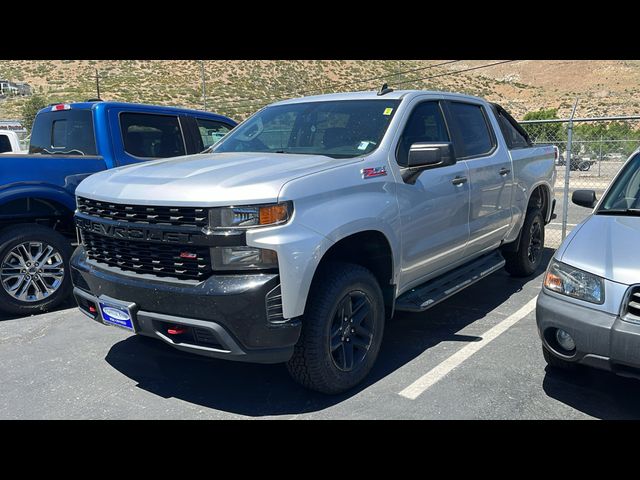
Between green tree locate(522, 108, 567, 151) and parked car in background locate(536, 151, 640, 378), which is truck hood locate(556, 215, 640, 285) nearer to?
parked car in background locate(536, 151, 640, 378)

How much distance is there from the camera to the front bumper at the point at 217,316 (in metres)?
2.91

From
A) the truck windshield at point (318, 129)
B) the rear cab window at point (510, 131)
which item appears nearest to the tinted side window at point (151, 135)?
the truck windshield at point (318, 129)

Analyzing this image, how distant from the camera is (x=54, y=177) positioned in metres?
5.16

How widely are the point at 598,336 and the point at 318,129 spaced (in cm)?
249

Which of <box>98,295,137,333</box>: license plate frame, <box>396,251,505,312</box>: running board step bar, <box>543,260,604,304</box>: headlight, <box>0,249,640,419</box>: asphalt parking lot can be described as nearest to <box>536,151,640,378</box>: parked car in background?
<box>543,260,604,304</box>: headlight

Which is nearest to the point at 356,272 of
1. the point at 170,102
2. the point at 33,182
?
the point at 33,182

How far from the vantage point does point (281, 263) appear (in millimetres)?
2928

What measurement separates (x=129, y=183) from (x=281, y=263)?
1.17m

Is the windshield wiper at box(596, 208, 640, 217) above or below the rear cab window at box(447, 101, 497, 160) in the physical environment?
below

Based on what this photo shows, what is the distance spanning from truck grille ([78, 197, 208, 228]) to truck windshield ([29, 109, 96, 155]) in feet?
8.37

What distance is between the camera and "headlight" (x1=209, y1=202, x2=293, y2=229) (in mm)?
2938

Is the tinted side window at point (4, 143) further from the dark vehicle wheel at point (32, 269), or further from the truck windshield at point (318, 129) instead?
the truck windshield at point (318, 129)

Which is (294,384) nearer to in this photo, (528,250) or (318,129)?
(318,129)
